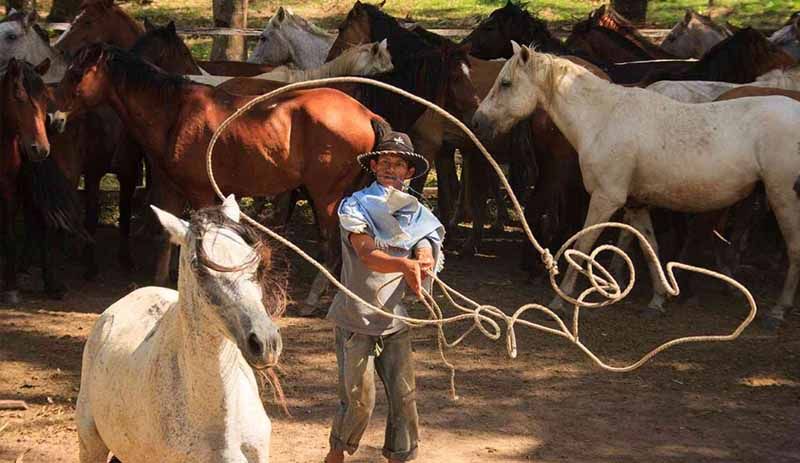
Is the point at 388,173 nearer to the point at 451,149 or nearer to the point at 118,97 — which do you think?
the point at 118,97

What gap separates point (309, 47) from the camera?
43.0ft

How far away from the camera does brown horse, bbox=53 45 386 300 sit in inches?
345

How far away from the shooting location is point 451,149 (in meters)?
11.2

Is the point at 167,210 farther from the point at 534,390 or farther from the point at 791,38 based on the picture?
the point at 791,38

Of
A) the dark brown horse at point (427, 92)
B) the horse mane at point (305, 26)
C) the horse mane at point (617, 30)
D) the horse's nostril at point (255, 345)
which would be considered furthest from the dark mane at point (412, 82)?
the horse's nostril at point (255, 345)

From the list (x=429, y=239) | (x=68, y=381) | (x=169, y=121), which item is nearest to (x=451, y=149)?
(x=169, y=121)

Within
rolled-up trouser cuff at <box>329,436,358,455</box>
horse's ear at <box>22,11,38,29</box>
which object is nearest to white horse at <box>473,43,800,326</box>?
rolled-up trouser cuff at <box>329,436,358,455</box>

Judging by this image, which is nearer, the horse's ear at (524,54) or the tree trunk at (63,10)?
the horse's ear at (524,54)

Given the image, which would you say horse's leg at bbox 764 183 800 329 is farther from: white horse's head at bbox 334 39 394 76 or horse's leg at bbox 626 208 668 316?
white horse's head at bbox 334 39 394 76

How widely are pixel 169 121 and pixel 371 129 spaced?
4.98 ft

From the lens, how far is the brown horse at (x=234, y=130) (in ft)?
28.8

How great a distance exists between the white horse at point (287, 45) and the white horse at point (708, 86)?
426 centimetres

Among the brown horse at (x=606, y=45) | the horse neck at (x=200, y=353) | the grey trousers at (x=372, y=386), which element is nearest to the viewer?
the horse neck at (x=200, y=353)

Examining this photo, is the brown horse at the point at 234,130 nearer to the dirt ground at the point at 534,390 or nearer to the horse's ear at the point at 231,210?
the dirt ground at the point at 534,390
